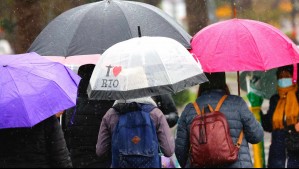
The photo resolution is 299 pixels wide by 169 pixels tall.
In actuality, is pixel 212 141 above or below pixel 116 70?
below

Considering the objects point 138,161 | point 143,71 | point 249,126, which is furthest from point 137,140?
point 249,126

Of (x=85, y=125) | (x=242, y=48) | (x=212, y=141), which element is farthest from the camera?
(x=85, y=125)

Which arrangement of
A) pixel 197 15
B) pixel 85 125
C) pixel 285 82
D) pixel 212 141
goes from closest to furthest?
pixel 212 141 → pixel 85 125 → pixel 285 82 → pixel 197 15

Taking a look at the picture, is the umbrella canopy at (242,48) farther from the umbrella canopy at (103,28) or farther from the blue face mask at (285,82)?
the blue face mask at (285,82)

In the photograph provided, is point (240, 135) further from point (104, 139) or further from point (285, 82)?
point (285, 82)

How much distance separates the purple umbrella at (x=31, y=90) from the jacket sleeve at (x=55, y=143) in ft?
0.54

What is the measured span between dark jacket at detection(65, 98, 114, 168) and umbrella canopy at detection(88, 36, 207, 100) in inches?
35.5

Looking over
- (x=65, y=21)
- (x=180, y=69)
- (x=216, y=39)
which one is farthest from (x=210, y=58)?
(x=65, y=21)

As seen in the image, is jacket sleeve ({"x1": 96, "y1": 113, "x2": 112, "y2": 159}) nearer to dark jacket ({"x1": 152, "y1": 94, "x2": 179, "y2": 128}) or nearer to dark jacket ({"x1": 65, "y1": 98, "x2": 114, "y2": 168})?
dark jacket ({"x1": 65, "y1": 98, "x2": 114, "y2": 168})

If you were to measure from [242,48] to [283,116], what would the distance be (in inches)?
66.7

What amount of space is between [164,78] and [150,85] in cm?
13

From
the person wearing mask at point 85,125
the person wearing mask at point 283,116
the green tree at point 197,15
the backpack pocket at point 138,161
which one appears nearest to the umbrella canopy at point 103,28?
the person wearing mask at point 85,125

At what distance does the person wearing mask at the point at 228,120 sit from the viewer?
5.69 meters

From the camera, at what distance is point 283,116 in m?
7.43
